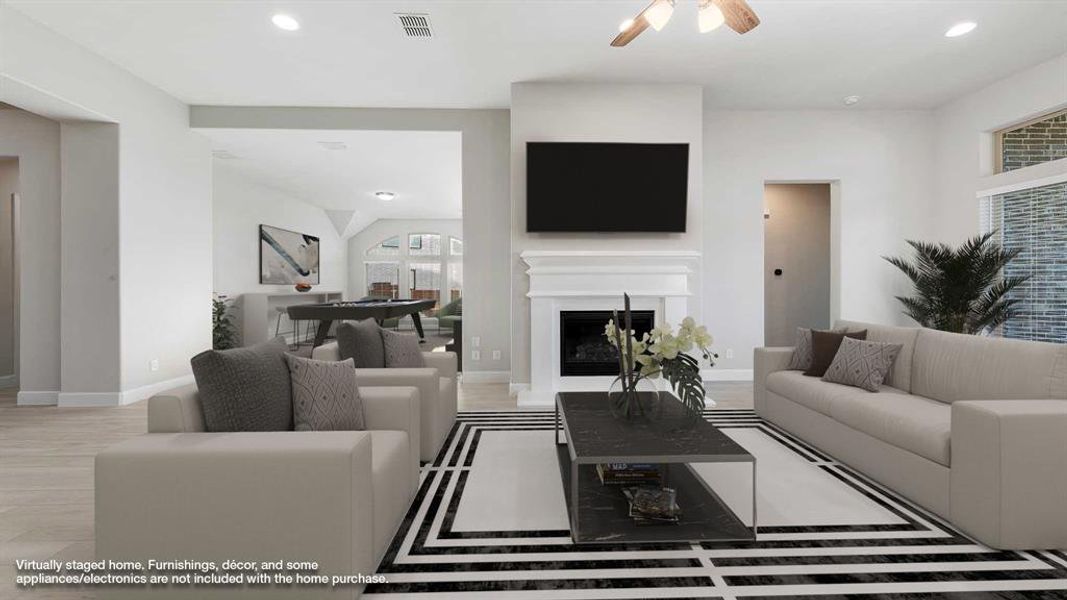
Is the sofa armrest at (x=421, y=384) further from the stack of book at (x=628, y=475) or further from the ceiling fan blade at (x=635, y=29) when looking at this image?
the ceiling fan blade at (x=635, y=29)

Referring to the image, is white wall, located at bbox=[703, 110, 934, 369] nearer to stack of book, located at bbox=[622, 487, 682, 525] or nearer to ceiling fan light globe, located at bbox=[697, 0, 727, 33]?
ceiling fan light globe, located at bbox=[697, 0, 727, 33]

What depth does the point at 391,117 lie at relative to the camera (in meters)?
5.12

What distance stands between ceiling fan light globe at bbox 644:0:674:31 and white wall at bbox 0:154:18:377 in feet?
21.4

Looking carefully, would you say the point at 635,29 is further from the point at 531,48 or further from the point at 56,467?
the point at 56,467

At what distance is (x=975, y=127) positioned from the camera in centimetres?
482

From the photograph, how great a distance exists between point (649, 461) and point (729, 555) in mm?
462

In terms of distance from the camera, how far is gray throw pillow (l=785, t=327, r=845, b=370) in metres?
3.46

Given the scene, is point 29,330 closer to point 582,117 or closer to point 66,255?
point 66,255

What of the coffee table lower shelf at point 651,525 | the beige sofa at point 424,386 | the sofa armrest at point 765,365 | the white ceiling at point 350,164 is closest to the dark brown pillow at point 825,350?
the sofa armrest at point 765,365

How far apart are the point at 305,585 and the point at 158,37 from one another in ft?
13.8

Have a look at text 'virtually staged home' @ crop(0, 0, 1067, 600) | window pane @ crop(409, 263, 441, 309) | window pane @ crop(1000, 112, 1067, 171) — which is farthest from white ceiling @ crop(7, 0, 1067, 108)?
window pane @ crop(409, 263, 441, 309)

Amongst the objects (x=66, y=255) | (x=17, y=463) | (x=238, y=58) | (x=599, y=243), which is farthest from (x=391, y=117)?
(x=17, y=463)

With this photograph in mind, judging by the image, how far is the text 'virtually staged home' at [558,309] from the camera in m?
1.64

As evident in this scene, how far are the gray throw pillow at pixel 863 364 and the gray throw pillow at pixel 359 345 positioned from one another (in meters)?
2.86
